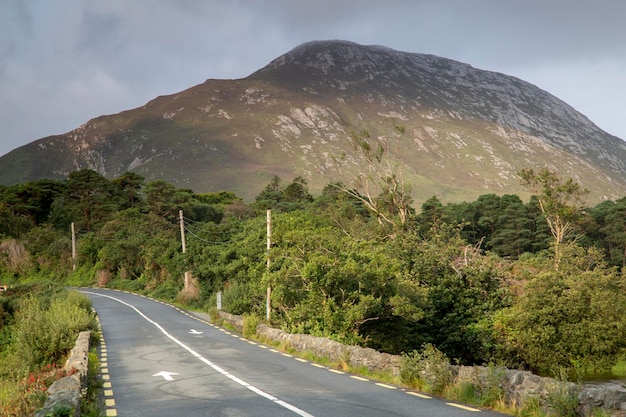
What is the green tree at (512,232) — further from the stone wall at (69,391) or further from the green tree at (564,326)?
the stone wall at (69,391)

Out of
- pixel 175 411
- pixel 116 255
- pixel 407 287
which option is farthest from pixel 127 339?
pixel 116 255

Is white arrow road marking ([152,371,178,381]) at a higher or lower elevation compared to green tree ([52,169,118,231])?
lower

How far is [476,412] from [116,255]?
59569 millimetres

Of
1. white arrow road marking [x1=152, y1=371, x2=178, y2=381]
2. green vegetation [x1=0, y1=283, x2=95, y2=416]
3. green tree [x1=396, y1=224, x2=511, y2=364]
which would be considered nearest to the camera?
green vegetation [x1=0, y1=283, x2=95, y2=416]

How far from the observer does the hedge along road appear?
10.5 m

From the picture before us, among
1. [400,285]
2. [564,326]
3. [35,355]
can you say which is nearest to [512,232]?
[564,326]

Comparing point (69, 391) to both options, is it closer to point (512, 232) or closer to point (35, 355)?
point (35, 355)

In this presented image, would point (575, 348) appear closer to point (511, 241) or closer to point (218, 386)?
point (218, 386)

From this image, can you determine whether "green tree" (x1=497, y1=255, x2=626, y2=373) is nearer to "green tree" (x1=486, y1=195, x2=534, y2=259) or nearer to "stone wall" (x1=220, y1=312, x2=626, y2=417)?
"stone wall" (x1=220, y1=312, x2=626, y2=417)

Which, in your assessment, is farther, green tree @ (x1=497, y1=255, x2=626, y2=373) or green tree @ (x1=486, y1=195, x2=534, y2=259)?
green tree @ (x1=486, y1=195, x2=534, y2=259)

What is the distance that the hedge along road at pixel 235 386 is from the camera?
10.5 meters

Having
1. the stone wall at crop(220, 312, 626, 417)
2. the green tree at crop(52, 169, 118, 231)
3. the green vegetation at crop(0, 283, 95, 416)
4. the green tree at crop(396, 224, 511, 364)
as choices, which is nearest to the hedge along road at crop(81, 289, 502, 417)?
the stone wall at crop(220, 312, 626, 417)

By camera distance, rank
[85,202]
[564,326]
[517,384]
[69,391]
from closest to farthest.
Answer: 1. [69,391]
2. [517,384]
3. [564,326]
4. [85,202]

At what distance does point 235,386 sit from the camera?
13.2m
